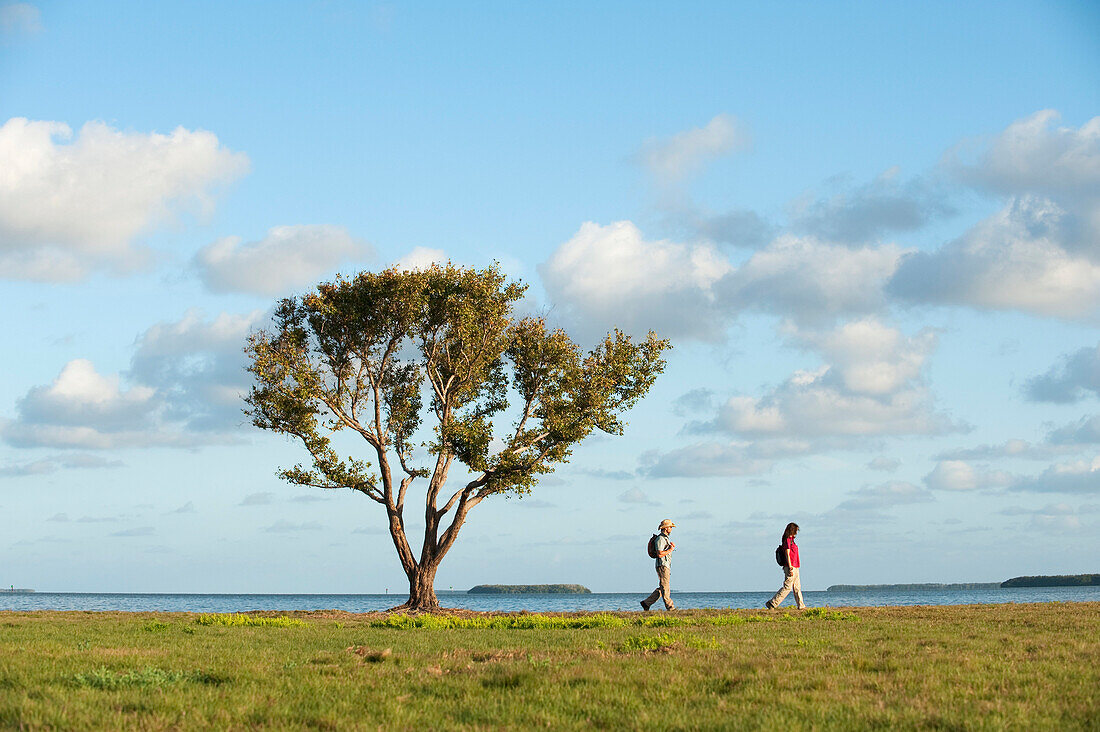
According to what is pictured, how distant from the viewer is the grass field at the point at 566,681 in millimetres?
7824

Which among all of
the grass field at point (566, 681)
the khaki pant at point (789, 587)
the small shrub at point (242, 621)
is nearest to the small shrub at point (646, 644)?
the grass field at point (566, 681)

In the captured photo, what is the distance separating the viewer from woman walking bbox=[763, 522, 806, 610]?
27044 mm

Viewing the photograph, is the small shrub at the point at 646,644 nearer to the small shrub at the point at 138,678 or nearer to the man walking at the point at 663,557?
the small shrub at the point at 138,678

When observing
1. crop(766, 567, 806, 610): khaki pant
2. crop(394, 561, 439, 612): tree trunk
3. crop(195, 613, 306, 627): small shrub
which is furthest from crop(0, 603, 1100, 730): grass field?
crop(394, 561, 439, 612): tree trunk

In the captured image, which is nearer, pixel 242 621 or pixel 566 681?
pixel 566 681

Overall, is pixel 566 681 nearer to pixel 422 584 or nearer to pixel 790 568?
pixel 790 568

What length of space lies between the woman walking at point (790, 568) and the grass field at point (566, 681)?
10.1m

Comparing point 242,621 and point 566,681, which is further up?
point 566,681

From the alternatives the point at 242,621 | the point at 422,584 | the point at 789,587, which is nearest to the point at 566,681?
the point at 242,621

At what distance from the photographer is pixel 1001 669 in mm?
10703

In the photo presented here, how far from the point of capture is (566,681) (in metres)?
9.89

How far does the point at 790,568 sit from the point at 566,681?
62.9ft

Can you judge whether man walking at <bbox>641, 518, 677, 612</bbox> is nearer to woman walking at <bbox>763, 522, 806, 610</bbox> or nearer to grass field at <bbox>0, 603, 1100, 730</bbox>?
woman walking at <bbox>763, 522, 806, 610</bbox>

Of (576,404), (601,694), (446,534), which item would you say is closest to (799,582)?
(576,404)
